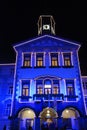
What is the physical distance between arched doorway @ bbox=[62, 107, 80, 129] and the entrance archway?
126 cm

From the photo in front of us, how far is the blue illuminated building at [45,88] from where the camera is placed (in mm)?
23234

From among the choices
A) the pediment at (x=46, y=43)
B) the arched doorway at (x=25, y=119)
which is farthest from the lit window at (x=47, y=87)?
the pediment at (x=46, y=43)

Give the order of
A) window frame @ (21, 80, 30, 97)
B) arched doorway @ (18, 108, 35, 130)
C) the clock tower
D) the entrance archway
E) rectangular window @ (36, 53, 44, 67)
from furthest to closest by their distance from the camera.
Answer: the clock tower < rectangular window @ (36, 53, 44, 67) < window frame @ (21, 80, 30, 97) < arched doorway @ (18, 108, 35, 130) < the entrance archway

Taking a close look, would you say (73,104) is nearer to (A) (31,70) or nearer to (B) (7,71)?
(A) (31,70)

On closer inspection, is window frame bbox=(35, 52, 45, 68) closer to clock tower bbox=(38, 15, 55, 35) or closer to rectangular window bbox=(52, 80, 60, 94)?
rectangular window bbox=(52, 80, 60, 94)

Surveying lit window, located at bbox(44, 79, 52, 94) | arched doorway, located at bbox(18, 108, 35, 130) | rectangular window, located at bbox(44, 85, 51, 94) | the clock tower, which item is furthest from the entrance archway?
the clock tower

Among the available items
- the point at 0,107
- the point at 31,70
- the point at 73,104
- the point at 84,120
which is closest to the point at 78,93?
the point at 73,104

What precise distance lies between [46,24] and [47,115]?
47.5 feet

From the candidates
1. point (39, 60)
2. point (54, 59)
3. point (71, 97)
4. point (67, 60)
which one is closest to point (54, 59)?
point (54, 59)

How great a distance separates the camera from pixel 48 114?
23.1 m

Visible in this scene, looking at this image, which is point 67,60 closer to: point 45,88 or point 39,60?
point 39,60

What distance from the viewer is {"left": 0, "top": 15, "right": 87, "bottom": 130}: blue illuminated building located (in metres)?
23.2

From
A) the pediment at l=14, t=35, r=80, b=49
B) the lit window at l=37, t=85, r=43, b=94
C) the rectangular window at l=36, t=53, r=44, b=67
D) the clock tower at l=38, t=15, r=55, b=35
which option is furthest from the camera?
the clock tower at l=38, t=15, r=55, b=35

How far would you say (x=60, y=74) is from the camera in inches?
993
